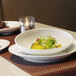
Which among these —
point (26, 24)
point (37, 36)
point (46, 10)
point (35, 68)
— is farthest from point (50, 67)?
point (46, 10)

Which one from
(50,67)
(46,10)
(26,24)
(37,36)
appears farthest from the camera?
(46,10)

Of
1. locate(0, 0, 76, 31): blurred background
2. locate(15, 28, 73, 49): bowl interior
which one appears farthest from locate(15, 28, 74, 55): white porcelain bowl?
locate(0, 0, 76, 31): blurred background

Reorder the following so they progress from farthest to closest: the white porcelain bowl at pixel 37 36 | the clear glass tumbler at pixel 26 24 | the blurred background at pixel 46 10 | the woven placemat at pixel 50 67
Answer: the blurred background at pixel 46 10 < the clear glass tumbler at pixel 26 24 < the white porcelain bowl at pixel 37 36 < the woven placemat at pixel 50 67

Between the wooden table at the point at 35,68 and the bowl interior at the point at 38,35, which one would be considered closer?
the wooden table at the point at 35,68

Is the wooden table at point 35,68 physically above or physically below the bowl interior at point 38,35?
below

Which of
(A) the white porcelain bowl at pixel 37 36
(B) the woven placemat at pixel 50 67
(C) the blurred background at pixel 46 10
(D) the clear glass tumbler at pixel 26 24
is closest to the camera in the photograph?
(B) the woven placemat at pixel 50 67

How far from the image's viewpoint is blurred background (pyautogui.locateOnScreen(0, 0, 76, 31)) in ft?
10.8

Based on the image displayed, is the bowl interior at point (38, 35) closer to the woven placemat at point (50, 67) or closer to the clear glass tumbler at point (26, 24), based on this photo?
the woven placemat at point (50, 67)

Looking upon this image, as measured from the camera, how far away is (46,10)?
3.46m

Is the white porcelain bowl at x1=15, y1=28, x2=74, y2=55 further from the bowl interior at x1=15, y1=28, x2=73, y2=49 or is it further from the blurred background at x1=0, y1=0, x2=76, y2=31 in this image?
the blurred background at x1=0, y1=0, x2=76, y2=31

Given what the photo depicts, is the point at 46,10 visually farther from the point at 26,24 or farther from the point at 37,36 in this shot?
the point at 37,36

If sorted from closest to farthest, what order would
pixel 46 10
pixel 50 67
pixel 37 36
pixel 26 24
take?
pixel 50 67 < pixel 37 36 < pixel 26 24 < pixel 46 10

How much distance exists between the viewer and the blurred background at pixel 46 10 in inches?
130

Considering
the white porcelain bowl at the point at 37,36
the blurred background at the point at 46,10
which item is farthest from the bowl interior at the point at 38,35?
the blurred background at the point at 46,10
